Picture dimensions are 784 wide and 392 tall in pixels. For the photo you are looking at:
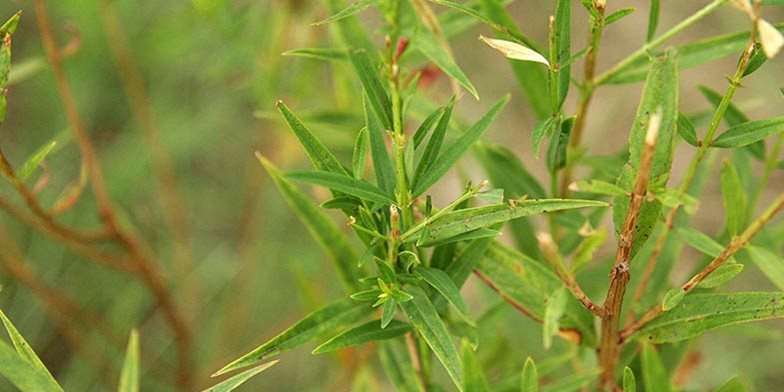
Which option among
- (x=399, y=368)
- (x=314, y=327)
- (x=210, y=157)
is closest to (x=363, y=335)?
(x=314, y=327)

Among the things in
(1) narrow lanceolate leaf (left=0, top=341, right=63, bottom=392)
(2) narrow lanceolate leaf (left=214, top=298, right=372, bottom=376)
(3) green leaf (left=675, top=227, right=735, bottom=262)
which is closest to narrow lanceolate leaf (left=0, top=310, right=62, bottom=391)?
(1) narrow lanceolate leaf (left=0, top=341, right=63, bottom=392)

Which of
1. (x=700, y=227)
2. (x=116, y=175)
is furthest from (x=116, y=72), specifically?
(x=700, y=227)

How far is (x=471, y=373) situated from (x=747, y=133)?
1.00ft

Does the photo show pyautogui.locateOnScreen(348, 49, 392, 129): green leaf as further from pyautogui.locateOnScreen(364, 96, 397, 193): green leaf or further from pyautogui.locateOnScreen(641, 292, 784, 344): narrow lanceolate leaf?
pyautogui.locateOnScreen(641, 292, 784, 344): narrow lanceolate leaf

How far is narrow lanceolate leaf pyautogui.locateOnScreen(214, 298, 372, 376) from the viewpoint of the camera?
2.11 ft

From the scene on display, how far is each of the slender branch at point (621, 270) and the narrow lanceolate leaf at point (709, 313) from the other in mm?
41

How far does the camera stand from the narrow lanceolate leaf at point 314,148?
621 mm

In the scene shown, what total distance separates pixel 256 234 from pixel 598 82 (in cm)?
108

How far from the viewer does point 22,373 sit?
2.08 feet

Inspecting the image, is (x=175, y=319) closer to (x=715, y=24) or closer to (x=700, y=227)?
(x=700, y=227)

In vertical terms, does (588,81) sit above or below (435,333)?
above

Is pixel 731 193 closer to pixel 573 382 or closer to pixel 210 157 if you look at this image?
pixel 573 382

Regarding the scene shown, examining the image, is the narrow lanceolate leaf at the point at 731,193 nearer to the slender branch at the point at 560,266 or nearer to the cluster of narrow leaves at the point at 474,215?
the cluster of narrow leaves at the point at 474,215

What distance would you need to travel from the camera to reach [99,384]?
4.93 feet
